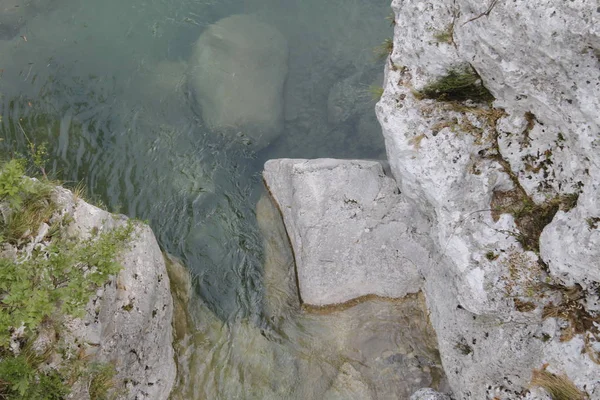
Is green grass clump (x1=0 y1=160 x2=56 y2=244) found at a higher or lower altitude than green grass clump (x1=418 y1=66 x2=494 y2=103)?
lower

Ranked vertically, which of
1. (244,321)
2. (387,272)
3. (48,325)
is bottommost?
(244,321)

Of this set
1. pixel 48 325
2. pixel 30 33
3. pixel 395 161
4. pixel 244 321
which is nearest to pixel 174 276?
pixel 244 321

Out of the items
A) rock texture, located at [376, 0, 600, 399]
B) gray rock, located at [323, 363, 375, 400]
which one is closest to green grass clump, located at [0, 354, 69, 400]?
gray rock, located at [323, 363, 375, 400]

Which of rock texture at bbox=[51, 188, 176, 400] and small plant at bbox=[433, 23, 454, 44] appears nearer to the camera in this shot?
small plant at bbox=[433, 23, 454, 44]

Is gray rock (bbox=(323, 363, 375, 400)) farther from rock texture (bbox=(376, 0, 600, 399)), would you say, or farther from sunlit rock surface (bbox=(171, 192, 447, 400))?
rock texture (bbox=(376, 0, 600, 399))

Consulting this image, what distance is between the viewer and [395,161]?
7465mm

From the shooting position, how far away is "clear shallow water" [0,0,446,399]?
8484 mm

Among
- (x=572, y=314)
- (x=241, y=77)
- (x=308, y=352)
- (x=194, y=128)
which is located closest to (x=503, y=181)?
(x=572, y=314)

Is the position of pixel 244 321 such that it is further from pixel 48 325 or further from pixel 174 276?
pixel 48 325

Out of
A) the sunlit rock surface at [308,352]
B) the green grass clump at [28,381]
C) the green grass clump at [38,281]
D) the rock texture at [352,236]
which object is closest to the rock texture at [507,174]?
the sunlit rock surface at [308,352]

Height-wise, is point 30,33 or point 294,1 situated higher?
point 294,1

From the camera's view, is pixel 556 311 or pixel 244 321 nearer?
pixel 556 311

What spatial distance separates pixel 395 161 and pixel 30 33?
8.85 meters

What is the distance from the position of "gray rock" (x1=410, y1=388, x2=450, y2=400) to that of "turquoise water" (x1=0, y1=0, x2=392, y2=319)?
9.66ft
